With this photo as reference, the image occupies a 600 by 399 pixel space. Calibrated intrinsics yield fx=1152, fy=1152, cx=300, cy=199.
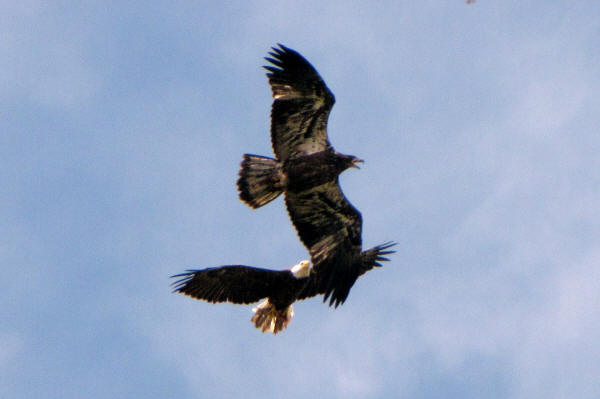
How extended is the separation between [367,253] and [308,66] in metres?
2.62

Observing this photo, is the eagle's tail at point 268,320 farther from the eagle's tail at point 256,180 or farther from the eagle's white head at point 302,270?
the eagle's tail at point 256,180

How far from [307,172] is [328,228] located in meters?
0.78

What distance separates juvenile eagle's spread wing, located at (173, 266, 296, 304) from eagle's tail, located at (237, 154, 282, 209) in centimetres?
110

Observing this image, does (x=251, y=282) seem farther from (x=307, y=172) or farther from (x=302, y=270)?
(x=307, y=172)

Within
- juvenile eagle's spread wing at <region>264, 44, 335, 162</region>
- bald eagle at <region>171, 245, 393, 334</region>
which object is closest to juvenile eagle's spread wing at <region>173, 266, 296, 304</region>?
bald eagle at <region>171, 245, 393, 334</region>

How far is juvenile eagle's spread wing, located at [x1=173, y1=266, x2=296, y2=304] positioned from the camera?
15031mm

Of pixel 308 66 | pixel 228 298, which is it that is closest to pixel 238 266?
pixel 228 298

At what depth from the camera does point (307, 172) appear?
47.4ft

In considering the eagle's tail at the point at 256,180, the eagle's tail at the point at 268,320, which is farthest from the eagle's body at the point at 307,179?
the eagle's tail at the point at 268,320

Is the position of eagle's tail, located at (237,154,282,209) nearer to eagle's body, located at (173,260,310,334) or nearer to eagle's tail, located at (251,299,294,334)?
eagle's body, located at (173,260,310,334)

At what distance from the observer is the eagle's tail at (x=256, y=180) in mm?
14359

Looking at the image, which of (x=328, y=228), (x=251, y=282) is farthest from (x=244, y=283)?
(x=328, y=228)

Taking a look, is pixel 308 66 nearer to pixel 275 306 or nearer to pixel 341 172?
pixel 341 172

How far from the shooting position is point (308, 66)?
47.2 ft
